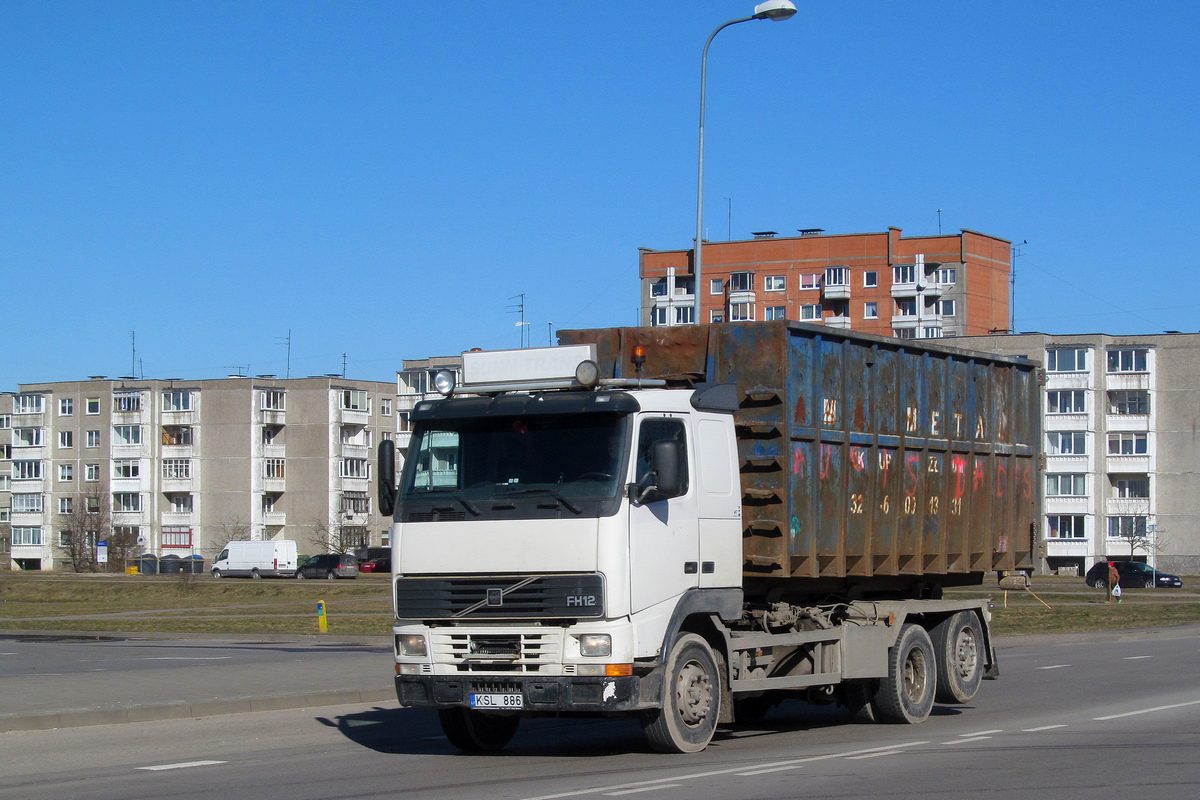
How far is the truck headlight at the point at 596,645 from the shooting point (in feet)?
33.1

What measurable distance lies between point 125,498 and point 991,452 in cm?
10486

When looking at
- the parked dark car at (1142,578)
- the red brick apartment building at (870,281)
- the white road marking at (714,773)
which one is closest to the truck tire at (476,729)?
the white road marking at (714,773)

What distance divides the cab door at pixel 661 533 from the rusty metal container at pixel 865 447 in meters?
1.00

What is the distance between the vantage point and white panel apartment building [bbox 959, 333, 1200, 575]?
8775 cm

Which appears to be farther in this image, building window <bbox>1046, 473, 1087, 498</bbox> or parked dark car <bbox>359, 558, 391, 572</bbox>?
building window <bbox>1046, 473, 1087, 498</bbox>

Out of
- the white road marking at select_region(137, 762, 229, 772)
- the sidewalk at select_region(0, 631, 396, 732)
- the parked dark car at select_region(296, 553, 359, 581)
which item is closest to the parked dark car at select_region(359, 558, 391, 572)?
the parked dark car at select_region(296, 553, 359, 581)

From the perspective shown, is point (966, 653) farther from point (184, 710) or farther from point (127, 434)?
point (127, 434)

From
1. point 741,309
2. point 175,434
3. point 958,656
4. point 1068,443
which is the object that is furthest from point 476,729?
point 175,434

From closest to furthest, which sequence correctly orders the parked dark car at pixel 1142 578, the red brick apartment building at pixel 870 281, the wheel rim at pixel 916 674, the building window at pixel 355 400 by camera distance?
the wheel rim at pixel 916 674
the parked dark car at pixel 1142 578
the red brick apartment building at pixel 870 281
the building window at pixel 355 400

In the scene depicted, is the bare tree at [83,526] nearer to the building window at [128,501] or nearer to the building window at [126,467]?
the building window at [128,501]

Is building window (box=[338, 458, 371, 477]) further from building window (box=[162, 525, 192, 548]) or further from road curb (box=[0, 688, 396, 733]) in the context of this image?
road curb (box=[0, 688, 396, 733])

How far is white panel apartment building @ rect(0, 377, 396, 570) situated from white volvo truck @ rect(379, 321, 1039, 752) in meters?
94.9

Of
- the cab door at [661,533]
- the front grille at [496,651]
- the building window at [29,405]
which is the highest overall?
the building window at [29,405]

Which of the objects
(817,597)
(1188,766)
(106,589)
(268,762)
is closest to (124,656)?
(268,762)
